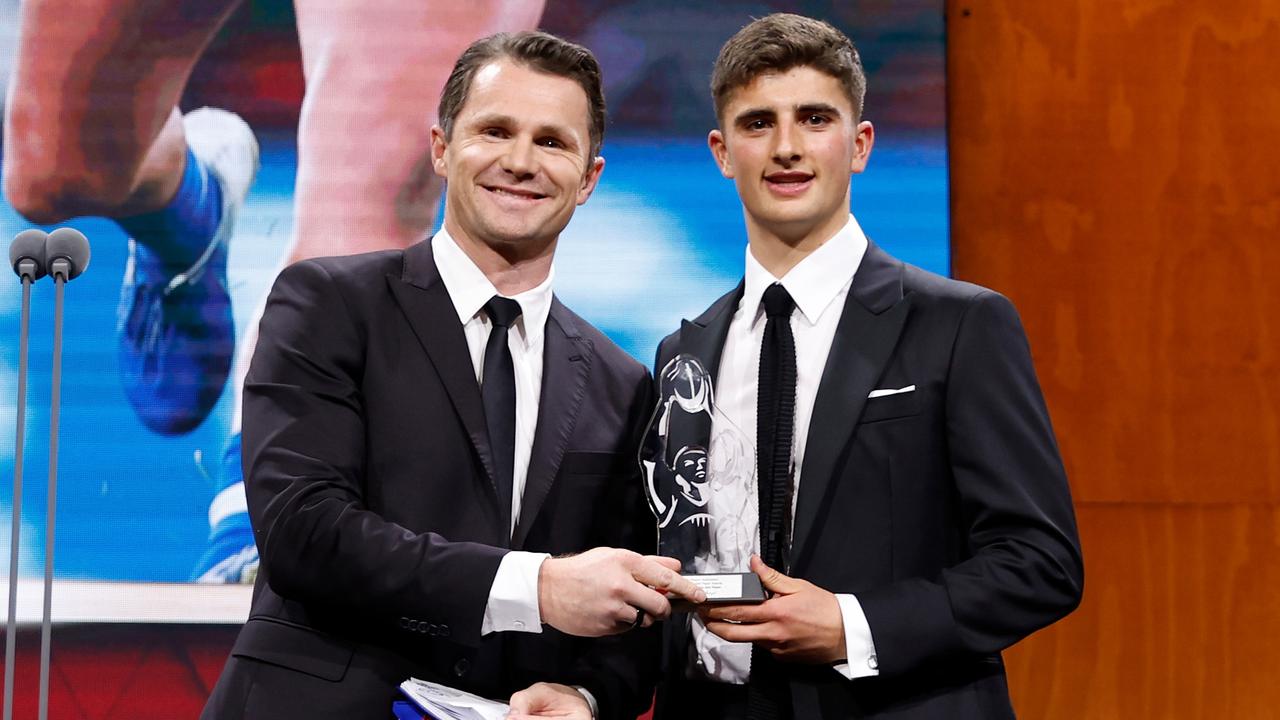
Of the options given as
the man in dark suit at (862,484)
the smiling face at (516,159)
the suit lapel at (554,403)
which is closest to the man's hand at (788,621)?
the man in dark suit at (862,484)

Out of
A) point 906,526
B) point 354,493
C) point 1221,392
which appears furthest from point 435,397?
point 1221,392

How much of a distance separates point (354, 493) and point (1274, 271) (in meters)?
2.92

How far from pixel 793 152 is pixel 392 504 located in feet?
2.60

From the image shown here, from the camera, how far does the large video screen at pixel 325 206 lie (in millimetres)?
3266

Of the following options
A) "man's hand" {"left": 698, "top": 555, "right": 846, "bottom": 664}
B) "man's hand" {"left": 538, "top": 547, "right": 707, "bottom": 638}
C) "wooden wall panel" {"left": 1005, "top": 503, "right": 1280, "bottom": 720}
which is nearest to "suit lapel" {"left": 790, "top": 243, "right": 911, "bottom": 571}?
"man's hand" {"left": 698, "top": 555, "right": 846, "bottom": 664}

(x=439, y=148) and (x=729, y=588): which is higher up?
(x=439, y=148)

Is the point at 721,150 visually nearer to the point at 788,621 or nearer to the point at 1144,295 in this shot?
the point at 788,621

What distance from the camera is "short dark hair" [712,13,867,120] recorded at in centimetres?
186

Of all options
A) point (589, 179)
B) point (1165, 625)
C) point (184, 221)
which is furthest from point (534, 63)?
point (1165, 625)

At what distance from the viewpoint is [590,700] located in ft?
5.63

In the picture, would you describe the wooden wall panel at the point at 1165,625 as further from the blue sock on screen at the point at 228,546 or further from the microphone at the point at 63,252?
the microphone at the point at 63,252

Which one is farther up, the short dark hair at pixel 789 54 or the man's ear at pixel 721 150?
the short dark hair at pixel 789 54

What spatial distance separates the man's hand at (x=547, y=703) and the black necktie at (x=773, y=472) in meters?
0.24

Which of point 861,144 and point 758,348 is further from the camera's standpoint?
point 861,144
